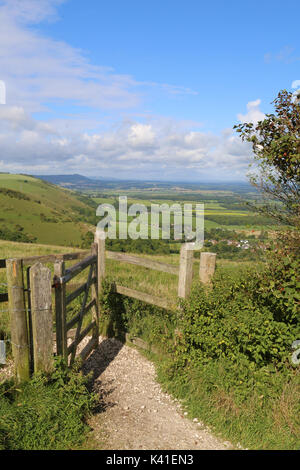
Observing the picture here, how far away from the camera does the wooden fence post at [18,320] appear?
3897 millimetres

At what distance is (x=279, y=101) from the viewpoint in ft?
16.9

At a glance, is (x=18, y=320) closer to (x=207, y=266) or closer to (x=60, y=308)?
(x=60, y=308)

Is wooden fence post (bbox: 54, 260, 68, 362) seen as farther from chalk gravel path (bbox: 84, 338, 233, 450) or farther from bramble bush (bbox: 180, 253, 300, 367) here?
bramble bush (bbox: 180, 253, 300, 367)

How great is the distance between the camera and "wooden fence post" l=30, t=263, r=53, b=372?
12.8 ft

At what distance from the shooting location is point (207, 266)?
17.3ft

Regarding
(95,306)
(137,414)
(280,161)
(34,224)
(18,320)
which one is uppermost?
(280,161)

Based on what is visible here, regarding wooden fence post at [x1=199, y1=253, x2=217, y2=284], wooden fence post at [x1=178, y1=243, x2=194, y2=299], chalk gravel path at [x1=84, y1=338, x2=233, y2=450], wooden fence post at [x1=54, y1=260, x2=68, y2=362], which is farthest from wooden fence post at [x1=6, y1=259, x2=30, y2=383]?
wooden fence post at [x1=199, y1=253, x2=217, y2=284]

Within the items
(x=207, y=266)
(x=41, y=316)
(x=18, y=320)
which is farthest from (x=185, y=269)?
(x=18, y=320)

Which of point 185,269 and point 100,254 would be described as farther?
point 100,254

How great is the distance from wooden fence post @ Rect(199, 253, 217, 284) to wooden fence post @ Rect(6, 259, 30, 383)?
2964 mm

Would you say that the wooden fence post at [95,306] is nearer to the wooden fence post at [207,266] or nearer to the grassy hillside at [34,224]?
the wooden fence post at [207,266]

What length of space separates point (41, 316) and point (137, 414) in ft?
6.62

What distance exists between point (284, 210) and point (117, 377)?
4.39 meters
